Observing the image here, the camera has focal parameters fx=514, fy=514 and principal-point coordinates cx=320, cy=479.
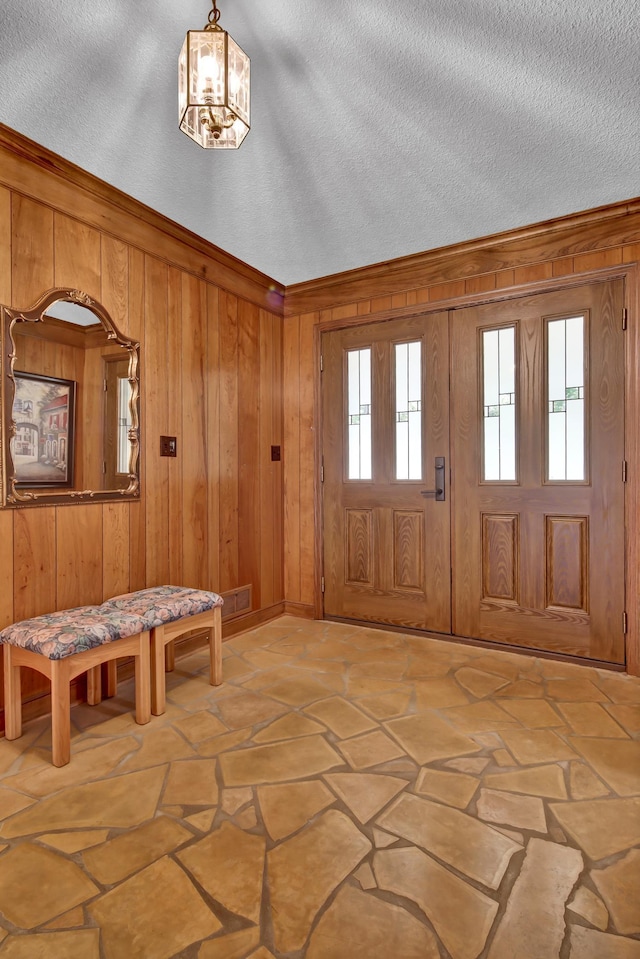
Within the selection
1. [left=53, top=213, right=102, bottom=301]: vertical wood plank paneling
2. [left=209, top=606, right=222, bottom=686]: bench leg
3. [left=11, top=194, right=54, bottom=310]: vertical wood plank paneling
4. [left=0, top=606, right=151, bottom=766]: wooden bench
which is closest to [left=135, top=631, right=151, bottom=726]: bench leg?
[left=0, top=606, right=151, bottom=766]: wooden bench

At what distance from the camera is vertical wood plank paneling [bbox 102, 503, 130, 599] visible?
2.86 meters

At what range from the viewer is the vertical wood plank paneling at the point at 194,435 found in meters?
3.36

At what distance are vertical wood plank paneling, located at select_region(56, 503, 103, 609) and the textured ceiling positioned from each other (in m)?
1.78

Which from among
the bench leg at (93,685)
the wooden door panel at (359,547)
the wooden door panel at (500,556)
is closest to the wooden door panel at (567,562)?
the wooden door panel at (500,556)

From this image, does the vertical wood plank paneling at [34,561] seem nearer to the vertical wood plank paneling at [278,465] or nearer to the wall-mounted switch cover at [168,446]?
the wall-mounted switch cover at [168,446]

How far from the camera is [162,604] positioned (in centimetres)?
258

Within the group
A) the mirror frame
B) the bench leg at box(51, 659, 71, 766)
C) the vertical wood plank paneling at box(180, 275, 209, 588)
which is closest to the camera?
the bench leg at box(51, 659, 71, 766)

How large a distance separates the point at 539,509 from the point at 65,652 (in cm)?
278

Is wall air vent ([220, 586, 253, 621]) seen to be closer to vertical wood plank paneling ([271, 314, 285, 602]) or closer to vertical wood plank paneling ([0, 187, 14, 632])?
vertical wood plank paneling ([271, 314, 285, 602])

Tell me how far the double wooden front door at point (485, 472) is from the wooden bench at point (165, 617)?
146 cm

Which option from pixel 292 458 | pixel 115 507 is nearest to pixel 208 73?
pixel 115 507

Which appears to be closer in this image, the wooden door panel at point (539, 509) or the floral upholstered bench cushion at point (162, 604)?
the floral upholstered bench cushion at point (162, 604)

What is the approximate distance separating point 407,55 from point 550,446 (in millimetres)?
2255

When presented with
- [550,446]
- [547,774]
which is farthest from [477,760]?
[550,446]
